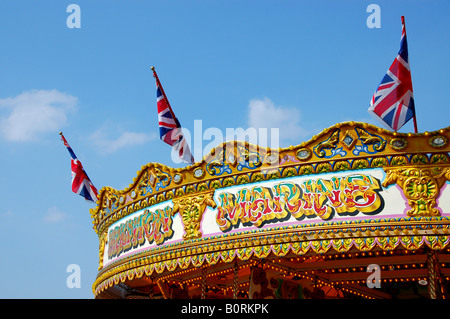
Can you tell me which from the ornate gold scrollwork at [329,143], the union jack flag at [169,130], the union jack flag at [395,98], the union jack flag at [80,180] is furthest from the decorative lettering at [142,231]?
the union jack flag at [395,98]

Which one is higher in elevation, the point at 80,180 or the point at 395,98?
the point at 80,180

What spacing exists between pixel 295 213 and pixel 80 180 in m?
7.73

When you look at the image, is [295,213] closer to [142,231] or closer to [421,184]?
[421,184]

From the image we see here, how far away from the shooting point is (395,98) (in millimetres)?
10906

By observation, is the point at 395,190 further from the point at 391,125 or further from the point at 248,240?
the point at 248,240

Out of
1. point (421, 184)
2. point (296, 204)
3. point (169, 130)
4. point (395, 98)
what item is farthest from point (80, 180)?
point (421, 184)

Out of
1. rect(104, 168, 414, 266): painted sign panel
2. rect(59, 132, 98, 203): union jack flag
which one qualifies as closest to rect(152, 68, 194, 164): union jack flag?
rect(104, 168, 414, 266): painted sign panel

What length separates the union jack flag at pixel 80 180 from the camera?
53.1ft

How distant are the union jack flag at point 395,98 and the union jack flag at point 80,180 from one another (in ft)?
28.1

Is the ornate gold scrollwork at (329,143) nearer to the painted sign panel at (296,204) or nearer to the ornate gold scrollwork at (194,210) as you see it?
the painted sign panel at (296,204)

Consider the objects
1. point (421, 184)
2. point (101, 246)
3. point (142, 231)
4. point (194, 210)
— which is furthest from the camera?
point (101, 246)
